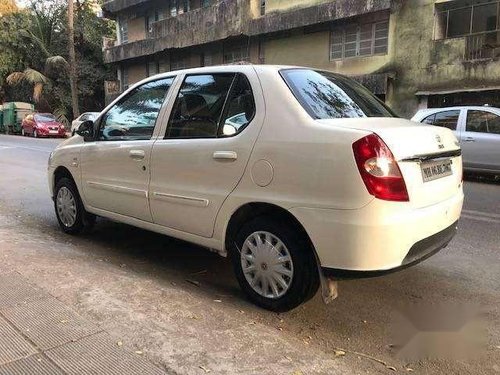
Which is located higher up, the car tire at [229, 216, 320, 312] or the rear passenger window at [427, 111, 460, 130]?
the rear passenger window at [427, 111, 460, 130]

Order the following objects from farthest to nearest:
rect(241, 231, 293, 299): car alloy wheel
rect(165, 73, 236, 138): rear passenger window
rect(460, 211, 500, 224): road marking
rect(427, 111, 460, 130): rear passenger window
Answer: rect(427, 111, 460, 130): rear passenger window, rect(460, 211, 500, 224): road marking, rect(165, 73, 236, 138): rear passenger window, rect(241, 231, 293, 299): car alloy wheel

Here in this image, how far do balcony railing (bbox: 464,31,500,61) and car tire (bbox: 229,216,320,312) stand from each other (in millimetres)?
15242

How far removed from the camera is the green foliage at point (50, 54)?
1367 inches

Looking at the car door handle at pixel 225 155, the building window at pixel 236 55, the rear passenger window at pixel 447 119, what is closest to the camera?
the car door handle at pixel 225 155

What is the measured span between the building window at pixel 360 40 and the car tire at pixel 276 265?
1692 centimetres

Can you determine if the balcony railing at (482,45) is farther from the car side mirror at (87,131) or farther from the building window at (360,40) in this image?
the car side mirror at (87,131)

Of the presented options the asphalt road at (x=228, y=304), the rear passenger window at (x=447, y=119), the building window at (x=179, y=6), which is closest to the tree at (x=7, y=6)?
the building window at (x=179, y=6)

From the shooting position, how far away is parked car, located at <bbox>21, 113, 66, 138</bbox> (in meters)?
28.0

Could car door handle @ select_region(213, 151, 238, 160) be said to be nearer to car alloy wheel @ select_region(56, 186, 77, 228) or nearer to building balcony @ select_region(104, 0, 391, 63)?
car alloy wheel @ select_region(56, 186, 77, 228)

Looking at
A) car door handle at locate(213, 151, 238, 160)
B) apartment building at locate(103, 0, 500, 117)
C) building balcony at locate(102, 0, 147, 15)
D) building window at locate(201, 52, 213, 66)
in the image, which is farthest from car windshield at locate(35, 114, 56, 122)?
car door handle at locate(213, 151, 238, 160)

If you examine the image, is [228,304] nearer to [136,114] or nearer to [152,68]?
[136,114]

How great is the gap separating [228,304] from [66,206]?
2.82 meters

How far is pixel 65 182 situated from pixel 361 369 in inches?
158

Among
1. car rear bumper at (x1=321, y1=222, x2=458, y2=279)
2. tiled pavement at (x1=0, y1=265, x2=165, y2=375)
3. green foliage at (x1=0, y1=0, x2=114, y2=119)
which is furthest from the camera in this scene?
green foliage at (x1=0, y1=0, x2=114, y2=119)
